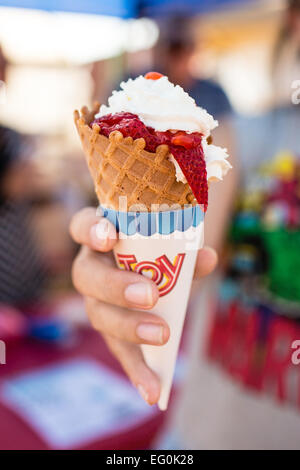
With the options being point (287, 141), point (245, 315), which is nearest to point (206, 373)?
point (245, 315)

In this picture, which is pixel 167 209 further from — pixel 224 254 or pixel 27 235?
pixel 27 235

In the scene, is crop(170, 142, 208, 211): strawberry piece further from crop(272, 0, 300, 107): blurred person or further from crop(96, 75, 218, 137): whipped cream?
crop(272, 0, 300, 107): blurred person

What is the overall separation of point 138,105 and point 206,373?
50.7 inches

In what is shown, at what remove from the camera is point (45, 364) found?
6.18 feet

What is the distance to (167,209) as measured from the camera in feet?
2.43

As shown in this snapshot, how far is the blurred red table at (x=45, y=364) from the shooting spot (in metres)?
1.44

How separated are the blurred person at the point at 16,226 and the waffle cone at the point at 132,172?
1840 mm

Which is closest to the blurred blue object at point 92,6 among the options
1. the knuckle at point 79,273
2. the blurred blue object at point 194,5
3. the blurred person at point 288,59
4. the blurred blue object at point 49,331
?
the blurred blue object at point 194,5

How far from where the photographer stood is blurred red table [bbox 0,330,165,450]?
1.44 m

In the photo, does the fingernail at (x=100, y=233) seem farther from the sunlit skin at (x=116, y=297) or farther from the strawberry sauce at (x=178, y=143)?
the strawberry sauce at (x=178, y=143)

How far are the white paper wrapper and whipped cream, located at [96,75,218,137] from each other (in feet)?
0.48

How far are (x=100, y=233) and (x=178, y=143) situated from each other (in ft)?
0.71

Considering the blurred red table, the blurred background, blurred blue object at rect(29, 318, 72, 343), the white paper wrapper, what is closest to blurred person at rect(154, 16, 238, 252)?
the blurred background

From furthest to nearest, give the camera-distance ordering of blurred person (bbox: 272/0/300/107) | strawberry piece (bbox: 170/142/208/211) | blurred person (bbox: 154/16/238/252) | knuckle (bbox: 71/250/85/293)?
blurred person (bbox: 272/0/300/107), blurred person (bbox: 154/16/238/252), knuckle (bbox: 71/250/85/293), strawberry piece (bbox: 170/142/208/211)
